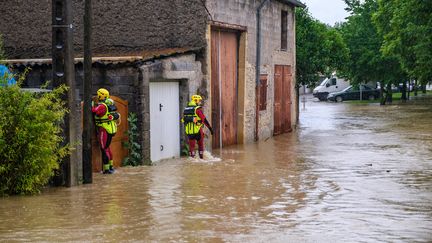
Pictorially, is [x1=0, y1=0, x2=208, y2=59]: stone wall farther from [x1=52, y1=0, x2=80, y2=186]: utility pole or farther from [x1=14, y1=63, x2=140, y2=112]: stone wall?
[x1=52, y1=0, x2=80, y2=186]: utility pole

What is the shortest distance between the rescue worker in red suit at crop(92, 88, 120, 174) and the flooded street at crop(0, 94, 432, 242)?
0.46 m

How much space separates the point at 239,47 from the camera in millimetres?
22750

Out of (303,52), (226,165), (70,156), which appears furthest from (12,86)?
(303,52)

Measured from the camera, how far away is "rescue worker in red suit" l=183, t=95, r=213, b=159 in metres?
17.4

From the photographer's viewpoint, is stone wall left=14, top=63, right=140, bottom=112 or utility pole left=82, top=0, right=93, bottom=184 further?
stone wall left=14, top=63, right=140, bottom=112

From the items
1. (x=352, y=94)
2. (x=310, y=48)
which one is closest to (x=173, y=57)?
(x=310, y=48)

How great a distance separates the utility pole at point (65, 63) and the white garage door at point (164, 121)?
13.5ft

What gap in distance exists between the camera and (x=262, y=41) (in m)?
24.5

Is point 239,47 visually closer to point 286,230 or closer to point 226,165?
point 226,165

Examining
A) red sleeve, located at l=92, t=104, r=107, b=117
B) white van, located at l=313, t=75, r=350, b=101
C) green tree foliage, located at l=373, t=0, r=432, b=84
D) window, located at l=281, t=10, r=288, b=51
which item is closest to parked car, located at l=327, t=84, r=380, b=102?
white van, located at l=313, t=75, r=350, b=101

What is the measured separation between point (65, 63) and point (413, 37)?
25.0 m

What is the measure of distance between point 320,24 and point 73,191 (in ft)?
76.1

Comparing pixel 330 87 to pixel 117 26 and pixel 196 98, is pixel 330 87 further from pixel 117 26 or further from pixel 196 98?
pixel 196 98

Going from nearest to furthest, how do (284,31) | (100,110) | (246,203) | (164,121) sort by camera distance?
1. (246,203)
2. (100,110)
3. (164,121)
4. (284,31)
